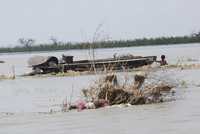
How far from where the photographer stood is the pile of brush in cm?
1694

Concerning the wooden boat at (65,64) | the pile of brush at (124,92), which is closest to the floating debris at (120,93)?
the pile of brush at (124,92)

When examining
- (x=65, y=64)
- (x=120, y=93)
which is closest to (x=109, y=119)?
(x=120, y=93)

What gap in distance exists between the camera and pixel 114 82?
17203mm

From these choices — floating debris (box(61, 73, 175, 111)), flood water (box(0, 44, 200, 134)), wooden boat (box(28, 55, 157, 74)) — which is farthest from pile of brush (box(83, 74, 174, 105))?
wooden boat (box(28, 55, 157, 74))

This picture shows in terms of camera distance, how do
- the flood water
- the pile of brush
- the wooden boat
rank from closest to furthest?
the flood water, the pile of brush, the wooden boat

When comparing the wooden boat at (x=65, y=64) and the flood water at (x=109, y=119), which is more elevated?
the flood water at (x=109, y=119)

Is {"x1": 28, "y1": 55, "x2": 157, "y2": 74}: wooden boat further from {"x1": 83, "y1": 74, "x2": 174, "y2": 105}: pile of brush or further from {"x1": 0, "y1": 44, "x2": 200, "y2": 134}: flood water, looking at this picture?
{"x1": 83, "y1": 74, "x2": 174, "y2": 105}: pile of brush

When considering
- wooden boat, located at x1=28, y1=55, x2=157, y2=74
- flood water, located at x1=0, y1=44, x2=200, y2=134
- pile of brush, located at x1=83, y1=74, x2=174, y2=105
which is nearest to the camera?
flood water, located at x1=0, y1=44, x2=200, y2=134

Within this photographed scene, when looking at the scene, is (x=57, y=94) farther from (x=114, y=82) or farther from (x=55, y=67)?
(x=55, y=67)

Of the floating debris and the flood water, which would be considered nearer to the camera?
the flood water

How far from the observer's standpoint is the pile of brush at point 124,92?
1694 centimetres

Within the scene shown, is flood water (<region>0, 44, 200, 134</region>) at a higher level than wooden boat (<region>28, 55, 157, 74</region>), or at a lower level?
higher

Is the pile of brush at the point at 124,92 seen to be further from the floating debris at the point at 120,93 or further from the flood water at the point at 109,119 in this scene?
the flood water at the point at 109,119

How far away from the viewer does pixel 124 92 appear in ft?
55.8
